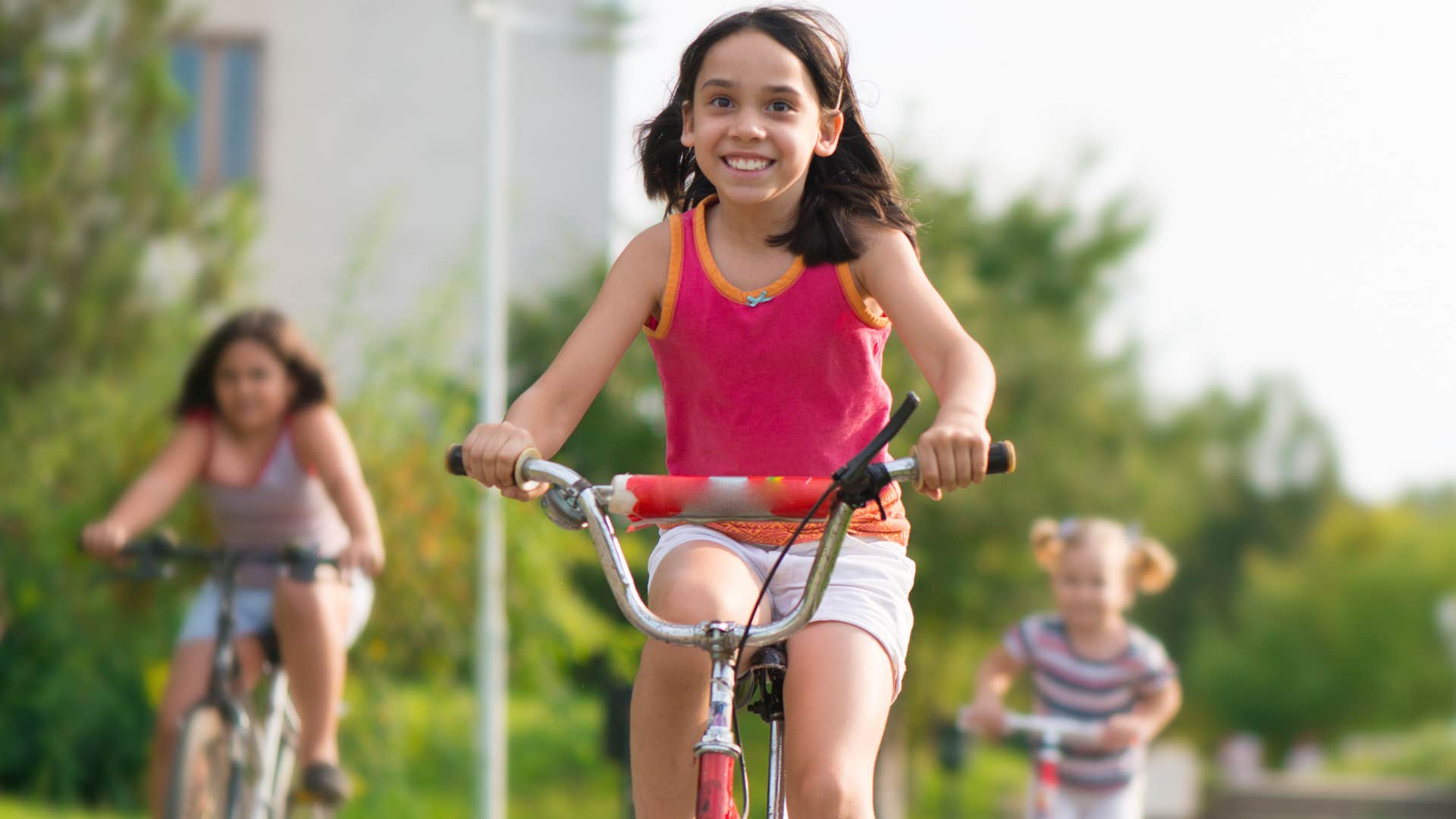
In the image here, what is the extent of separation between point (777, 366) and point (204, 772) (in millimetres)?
3039

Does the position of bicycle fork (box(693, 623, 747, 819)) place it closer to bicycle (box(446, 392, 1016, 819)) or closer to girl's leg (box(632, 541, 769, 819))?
bicycle (box(446, 392, 1016, 819))

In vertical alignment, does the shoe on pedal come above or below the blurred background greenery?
below

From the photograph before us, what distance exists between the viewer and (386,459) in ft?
43.5

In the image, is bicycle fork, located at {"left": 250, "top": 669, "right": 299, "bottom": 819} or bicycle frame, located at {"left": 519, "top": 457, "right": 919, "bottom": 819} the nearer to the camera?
bicycle frame, located at {"left": 519, "top": 457, "right": 919, "bottom": 819}

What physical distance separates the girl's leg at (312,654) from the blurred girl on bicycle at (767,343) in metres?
2.77

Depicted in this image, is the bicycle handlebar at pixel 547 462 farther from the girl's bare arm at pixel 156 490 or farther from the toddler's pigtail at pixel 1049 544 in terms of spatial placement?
the toddler's pigtail at pixel 1049 544

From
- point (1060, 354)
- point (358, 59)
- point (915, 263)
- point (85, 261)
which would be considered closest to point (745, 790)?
point (915, 263)

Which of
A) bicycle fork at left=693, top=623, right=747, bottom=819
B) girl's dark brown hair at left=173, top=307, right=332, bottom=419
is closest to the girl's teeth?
bicycle fork at left=693, top=623, right=747, bottom=819

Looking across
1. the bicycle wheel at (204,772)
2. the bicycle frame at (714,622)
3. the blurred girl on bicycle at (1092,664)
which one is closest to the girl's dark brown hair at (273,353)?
the bicycle wheel at (204,772)

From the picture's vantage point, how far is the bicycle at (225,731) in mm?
5613

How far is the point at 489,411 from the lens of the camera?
13.8 meters

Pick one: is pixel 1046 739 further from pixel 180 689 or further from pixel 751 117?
pixel 751 117

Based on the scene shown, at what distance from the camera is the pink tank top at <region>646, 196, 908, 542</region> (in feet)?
11.3

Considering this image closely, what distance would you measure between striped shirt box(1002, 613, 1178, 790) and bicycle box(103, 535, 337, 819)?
2.66 m
